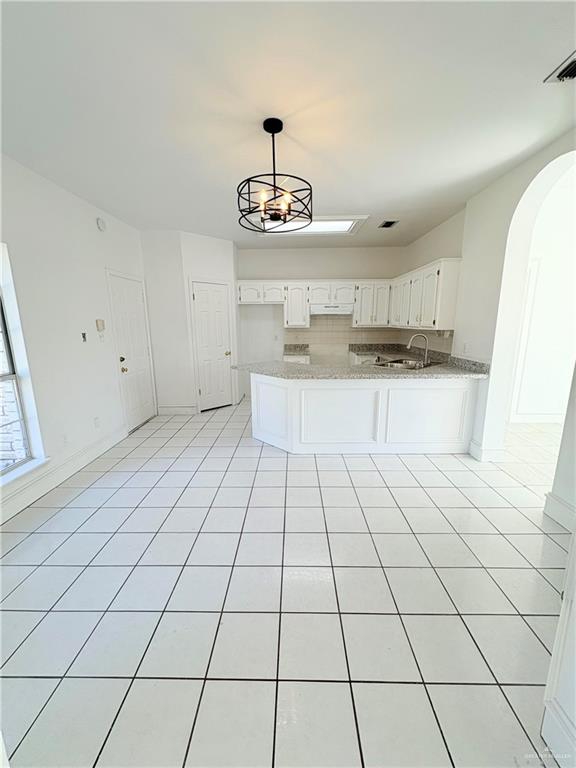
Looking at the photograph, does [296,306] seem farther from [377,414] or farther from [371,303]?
[377,414]

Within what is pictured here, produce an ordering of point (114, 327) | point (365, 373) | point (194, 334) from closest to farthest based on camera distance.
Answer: point (365, 373)
point (114, 327)
point (194, 334)

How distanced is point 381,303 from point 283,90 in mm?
3787

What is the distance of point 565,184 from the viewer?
3.24 meters

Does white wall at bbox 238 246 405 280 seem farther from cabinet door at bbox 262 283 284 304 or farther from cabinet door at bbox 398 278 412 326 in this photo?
cabinet door at bbox 398 278 412 326

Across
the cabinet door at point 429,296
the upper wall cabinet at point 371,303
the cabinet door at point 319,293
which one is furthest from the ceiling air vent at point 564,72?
the cabinet door at point 319,293

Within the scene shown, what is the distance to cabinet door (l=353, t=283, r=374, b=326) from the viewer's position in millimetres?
5047

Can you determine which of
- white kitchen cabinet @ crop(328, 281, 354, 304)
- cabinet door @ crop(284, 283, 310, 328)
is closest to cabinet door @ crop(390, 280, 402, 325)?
white kitchen cabinet @ crop(328, 281, 354, 304)

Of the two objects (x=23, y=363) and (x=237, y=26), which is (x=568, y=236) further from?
(x=23, y=363)

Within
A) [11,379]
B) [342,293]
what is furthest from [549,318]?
[11,379]

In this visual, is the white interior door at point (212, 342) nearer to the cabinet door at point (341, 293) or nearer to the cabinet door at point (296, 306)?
the cabinet door at point (296, 306)

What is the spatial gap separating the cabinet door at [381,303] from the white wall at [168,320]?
3112 mm

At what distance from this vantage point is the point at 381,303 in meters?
5.08

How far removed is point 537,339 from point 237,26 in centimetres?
455

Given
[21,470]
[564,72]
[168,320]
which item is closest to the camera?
[564,72]
